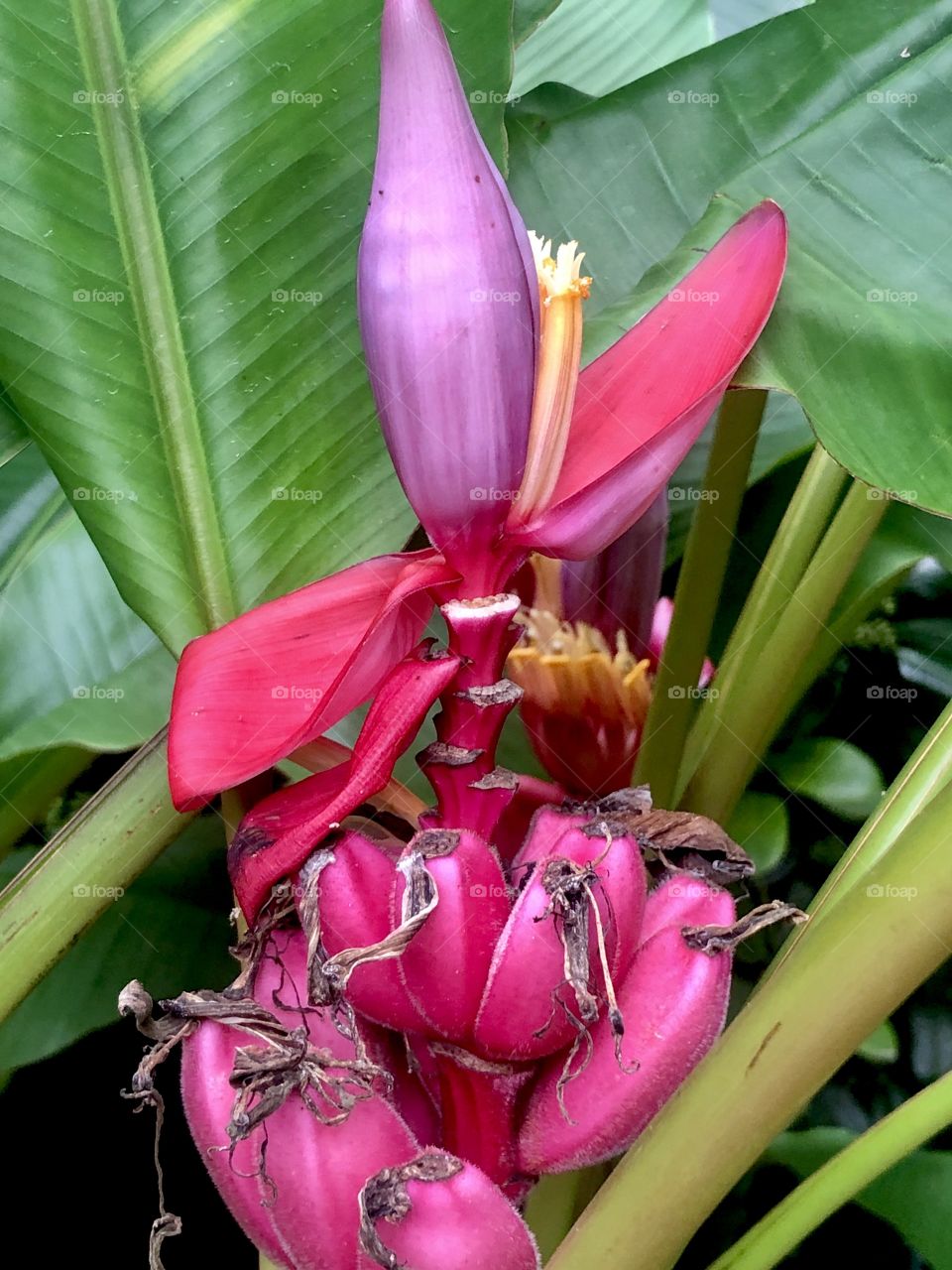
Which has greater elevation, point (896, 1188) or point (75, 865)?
point (75, 865)

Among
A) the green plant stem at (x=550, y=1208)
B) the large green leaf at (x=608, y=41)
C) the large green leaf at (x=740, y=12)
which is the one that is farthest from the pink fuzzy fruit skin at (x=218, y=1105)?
the large green leaf at (x=740, y=12)

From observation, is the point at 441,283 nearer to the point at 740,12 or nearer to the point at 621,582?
the point at 621,582

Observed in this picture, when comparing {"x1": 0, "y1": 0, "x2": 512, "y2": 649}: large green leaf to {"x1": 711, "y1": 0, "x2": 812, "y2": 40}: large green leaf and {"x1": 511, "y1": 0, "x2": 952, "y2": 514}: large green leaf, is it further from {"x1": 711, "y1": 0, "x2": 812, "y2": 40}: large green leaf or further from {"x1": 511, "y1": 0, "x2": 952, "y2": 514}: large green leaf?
{"x1": 711, "y1": 0, "x2": 812, "y2": 40}: large green leaf

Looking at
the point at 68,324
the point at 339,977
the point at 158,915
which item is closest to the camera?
the point at 339,977

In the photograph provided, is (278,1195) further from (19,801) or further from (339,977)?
(19,801)

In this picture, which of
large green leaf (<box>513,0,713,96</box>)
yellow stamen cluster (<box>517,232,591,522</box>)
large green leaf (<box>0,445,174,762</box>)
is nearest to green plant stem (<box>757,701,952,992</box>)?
yellow stamen cluster (<box>517,232,591,522</box>)

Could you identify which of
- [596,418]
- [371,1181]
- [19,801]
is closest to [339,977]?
[371,1181]

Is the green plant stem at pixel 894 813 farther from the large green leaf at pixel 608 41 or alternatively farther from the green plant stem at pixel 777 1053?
the large green leaf at pixel 608 41
